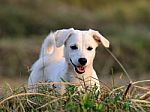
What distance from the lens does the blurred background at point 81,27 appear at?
57.6 feet

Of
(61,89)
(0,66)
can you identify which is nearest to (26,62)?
(0,66)

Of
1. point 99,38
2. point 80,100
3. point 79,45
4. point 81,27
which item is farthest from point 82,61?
point 81,27

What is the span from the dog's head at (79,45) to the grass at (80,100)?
213 centimetres

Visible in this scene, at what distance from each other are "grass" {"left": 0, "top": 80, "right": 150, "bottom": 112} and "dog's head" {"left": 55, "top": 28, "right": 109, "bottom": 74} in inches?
83.7

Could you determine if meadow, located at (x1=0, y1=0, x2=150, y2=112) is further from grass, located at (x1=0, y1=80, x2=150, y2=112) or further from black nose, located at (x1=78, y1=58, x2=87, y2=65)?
grass, located at (x1=0, y1=80, x2=150, y2=112)

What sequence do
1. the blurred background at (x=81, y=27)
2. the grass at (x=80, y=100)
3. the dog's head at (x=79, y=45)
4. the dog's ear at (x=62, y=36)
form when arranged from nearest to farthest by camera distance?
the grass at (x=80, y=100)
the dog's head at (x=79, y=45)
the dog's ear at (x=62, y=36)
the blurred background at (x=81, y=27)

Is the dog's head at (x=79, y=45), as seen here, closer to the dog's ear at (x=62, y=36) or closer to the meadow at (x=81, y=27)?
the dog's ear at (x=62, y=36)

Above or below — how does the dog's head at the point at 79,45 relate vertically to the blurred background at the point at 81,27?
below

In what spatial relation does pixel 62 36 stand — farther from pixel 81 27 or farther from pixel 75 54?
pixel 81 27

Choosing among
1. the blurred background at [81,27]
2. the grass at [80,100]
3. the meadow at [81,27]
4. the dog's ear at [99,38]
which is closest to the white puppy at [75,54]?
the dog's ear at [99,38]

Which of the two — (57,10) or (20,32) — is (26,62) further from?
(57,10)

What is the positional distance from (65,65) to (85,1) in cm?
1853

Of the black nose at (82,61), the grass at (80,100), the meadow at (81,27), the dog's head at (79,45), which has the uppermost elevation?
the meadow at (81,27)

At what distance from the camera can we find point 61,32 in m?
8.70
